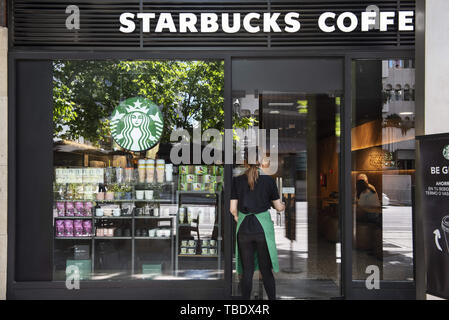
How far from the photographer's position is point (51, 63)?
226 inches

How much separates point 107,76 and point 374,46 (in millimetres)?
3780

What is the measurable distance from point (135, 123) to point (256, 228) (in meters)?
2.51

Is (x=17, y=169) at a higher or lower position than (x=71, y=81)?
lower

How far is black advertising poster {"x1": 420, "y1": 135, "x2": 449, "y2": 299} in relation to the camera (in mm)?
3594

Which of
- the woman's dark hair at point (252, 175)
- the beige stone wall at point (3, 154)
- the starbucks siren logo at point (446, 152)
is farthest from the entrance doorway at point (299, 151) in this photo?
the beige stone wall at point (3, 154)

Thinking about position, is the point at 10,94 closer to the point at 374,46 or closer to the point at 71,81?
the point at 71,81

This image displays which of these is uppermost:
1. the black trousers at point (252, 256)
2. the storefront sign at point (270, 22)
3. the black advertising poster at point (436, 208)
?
the storefront sign at point (270, 22)

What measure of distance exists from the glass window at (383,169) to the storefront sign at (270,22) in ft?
1.66

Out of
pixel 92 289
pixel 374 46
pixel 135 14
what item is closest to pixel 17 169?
pixel 92 289

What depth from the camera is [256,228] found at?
4.81m

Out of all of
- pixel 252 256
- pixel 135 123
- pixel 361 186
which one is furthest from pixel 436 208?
pixel 135 123

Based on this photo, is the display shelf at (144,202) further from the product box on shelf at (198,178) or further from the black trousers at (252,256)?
the black trousers at (252,256)

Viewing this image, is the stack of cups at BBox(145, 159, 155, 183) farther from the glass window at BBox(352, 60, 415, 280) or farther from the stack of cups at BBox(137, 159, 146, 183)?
the glass window at BBox(352, 60, 415, 280)

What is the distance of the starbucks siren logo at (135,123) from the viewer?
20.0 feet
